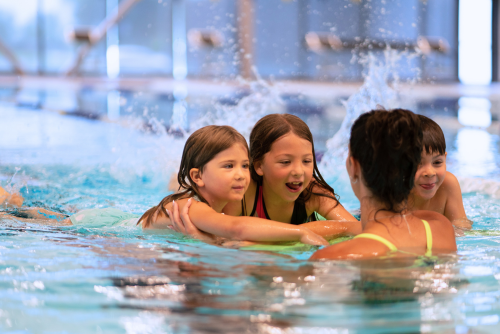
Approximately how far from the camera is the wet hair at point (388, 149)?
1.88 metres

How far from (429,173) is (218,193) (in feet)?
3.17

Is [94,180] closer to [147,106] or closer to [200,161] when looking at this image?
[200,161]

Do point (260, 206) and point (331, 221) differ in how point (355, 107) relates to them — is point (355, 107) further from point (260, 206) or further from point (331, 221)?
point (331, 221)

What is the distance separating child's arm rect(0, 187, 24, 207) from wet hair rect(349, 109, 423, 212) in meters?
2.45

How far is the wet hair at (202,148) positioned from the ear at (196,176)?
20mm

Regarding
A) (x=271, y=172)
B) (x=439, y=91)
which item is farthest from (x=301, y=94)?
(x=271, y=172)

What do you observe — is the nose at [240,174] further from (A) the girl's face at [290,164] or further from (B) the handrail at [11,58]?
(B) the handrail at [11,58]

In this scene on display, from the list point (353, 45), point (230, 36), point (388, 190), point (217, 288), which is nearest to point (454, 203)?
point (388, 190)

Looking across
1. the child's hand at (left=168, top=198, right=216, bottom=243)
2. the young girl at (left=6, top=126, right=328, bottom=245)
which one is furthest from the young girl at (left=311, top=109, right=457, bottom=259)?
the child's hand at (left=168, top=198, right=216, bottom=243)

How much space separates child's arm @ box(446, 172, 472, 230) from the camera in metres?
2.96

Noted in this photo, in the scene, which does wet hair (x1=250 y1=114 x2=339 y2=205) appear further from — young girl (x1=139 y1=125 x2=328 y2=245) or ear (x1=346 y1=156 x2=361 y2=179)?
ear (x1=346 y1=156 x2=361 y2=179)

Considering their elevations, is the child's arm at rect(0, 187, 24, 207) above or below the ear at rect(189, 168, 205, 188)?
below

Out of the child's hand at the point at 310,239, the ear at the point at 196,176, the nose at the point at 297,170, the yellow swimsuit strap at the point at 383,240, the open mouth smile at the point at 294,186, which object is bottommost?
the child's hand at the point at 310,239

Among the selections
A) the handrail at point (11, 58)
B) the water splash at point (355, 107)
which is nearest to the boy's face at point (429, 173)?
the water splash at point (355, 107)
